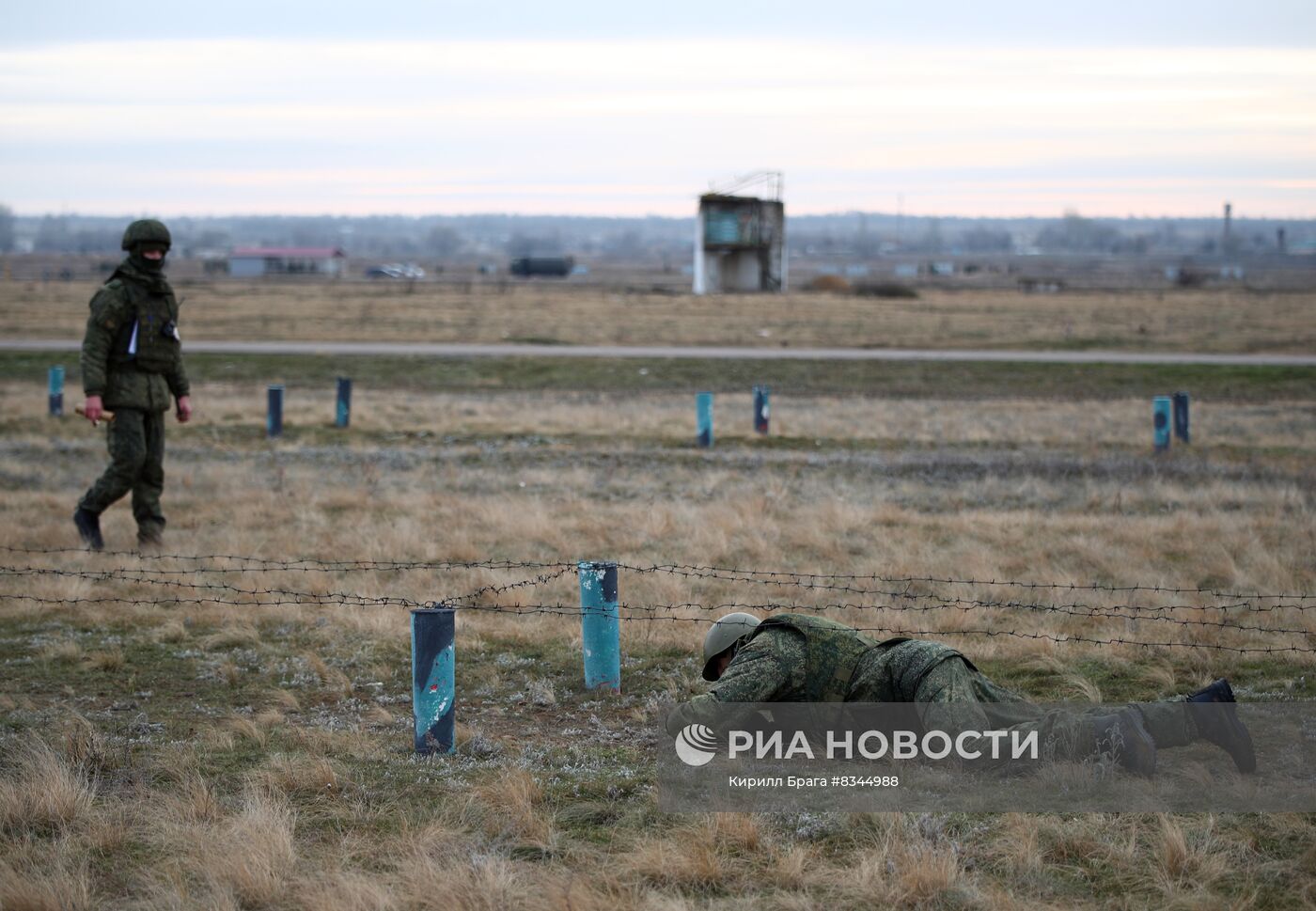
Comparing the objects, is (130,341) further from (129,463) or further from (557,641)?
(557,641)

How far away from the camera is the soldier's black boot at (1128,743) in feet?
20.0

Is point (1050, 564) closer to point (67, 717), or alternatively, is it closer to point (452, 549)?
point (452, 549)

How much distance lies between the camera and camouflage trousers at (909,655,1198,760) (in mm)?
6172

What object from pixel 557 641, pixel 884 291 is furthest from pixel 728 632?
pixel 884 291

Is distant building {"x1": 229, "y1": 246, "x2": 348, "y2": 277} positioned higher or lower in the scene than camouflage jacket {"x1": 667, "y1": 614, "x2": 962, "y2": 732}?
higher

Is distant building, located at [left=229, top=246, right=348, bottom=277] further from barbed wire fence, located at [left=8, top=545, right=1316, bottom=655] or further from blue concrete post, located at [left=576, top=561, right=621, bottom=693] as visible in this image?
blue concrete post, located at [left=576, top=561, right=621, bottom=693]

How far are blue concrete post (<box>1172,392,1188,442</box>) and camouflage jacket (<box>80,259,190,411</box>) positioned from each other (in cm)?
1466

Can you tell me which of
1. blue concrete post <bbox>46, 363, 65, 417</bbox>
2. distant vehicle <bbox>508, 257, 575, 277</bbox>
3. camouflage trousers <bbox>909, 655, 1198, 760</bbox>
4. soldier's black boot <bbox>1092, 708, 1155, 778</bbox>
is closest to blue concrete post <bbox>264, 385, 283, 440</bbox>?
blue concrete post <bbox>46, 363, 65, 417</bbox>

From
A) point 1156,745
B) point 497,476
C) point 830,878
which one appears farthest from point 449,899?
point 497,476

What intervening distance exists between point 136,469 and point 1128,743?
8497 mm

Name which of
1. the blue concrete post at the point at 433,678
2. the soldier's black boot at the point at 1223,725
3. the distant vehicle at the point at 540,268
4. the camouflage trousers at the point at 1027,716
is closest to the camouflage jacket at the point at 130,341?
the blue concrete post at the point at 433,678

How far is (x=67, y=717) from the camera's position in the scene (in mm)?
7270

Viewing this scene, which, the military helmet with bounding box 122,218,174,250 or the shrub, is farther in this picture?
the shrub

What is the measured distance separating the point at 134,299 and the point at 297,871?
749 centimetres
